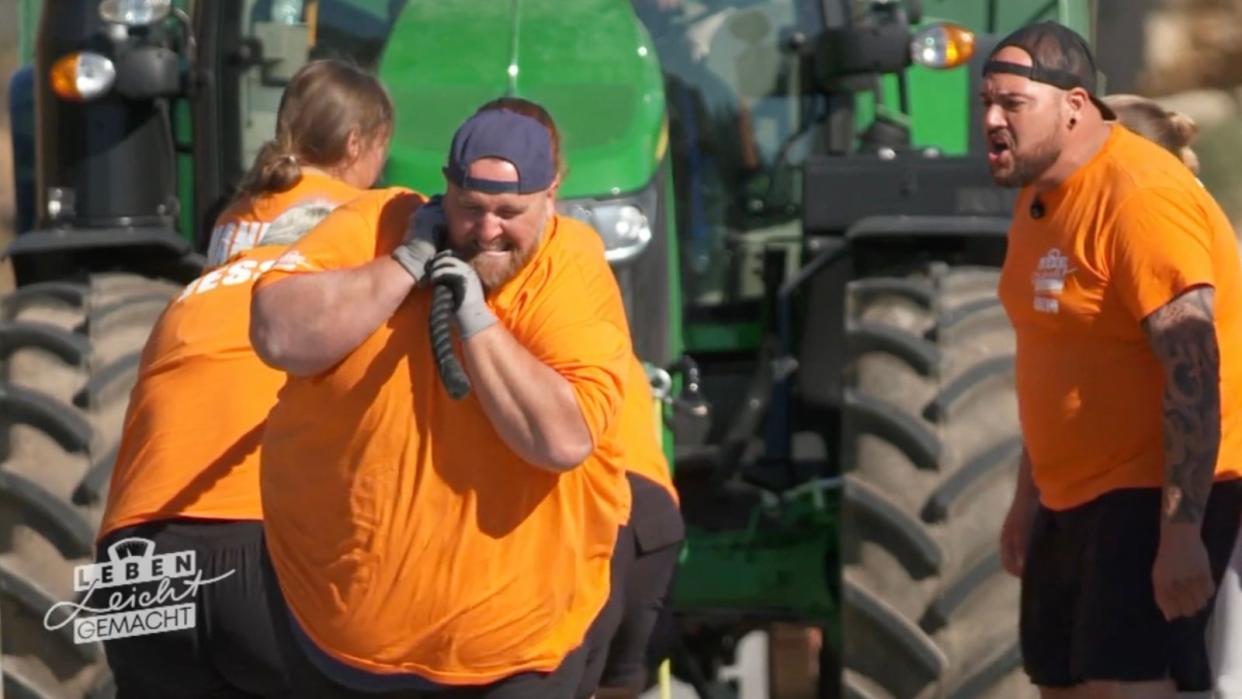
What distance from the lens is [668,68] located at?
623 centimetres

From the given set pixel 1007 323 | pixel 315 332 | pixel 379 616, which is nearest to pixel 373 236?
pixel 315 332

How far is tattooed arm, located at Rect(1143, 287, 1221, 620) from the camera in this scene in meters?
4.26

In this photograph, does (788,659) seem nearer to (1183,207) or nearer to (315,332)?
(1183,207)

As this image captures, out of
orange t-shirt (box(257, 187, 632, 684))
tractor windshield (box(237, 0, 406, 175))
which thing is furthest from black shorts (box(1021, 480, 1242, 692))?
tractor windshield (box(237, 0, 406, 175))

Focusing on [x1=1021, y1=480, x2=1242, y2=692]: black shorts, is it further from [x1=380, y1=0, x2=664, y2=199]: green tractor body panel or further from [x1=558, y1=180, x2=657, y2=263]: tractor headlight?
[x1=380, y1=0, x2=664, y2=199]: green tractor body panel

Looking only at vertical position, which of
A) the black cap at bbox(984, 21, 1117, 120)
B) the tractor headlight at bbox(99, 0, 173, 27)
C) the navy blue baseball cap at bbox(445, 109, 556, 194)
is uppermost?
the black cap at bbox(984, 21, 1117, 120)

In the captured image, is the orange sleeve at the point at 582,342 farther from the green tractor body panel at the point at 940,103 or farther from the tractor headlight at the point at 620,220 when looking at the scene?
the green tractor body panel at the point at 940,103

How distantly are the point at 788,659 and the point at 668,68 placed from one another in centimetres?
155

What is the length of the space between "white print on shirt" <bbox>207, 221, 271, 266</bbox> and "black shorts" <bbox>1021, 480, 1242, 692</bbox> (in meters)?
1.62

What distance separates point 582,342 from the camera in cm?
385

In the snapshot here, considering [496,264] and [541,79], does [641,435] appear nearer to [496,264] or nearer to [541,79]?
[496,264]

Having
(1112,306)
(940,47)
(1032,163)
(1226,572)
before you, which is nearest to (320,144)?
(1032,163)

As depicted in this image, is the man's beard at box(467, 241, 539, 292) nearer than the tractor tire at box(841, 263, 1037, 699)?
Yes

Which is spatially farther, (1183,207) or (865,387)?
(865,387)
